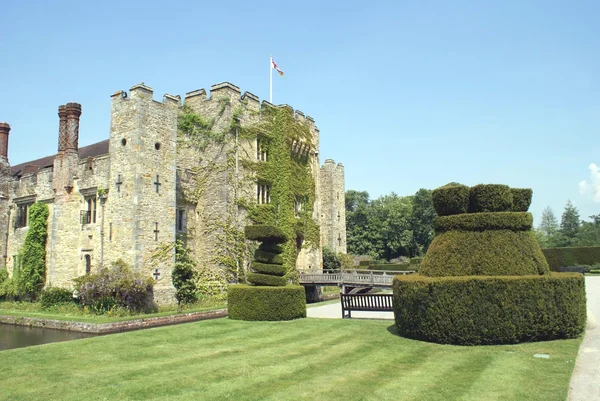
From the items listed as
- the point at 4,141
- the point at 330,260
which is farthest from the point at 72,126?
the point at 330,260

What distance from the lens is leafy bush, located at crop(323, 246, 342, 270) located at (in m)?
36.4

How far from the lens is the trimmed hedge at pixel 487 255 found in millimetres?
10938

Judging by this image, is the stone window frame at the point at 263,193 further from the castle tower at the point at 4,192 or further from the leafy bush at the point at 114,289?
the castle tower at the point at 4,192

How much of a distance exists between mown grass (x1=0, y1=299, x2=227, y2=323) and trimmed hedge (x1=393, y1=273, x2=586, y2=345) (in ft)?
42.4

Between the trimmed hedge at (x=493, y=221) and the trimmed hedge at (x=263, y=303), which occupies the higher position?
the trimmed hedge at (x=493, y=221)

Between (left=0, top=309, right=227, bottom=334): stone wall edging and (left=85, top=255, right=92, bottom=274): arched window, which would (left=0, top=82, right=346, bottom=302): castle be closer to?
(left=85, top=255, right=92, bottom=274): arched window

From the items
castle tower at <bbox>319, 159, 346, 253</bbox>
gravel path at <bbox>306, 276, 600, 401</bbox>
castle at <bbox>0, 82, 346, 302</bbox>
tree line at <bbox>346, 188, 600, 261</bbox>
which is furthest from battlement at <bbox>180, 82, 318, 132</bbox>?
tree line at <bbox>346, 188, 600, 261</bbox>

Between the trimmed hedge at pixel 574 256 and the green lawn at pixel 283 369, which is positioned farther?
the trimmed hedge at pixel 574 256

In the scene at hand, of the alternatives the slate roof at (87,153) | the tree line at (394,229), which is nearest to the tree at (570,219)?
the tree line at (394,229)

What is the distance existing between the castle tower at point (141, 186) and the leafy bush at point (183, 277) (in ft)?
2.01

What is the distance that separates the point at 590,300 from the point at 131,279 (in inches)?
767

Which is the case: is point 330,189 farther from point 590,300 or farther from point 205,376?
point 205,376

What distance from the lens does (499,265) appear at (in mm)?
10906

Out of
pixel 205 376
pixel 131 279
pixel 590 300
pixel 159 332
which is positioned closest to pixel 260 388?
pixel 205 376
